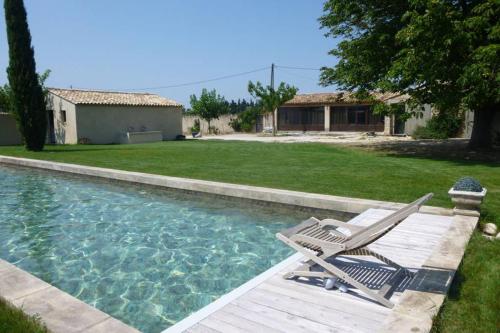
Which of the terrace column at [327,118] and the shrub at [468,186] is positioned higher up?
the terrace column at [327,118]

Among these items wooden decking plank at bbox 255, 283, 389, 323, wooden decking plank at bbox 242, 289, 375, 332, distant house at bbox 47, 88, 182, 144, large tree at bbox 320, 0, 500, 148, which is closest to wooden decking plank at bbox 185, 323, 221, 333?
wooden decking plank at bbox 242, 289, 375, 332

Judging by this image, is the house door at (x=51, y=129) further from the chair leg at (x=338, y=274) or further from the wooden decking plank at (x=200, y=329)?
the wooden decking plank at (x=200, y=329)

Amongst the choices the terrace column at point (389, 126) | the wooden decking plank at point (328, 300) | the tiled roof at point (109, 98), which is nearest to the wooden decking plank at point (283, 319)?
the wooden decking plank at point (328, 300)

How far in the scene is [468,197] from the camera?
6535 millimetres

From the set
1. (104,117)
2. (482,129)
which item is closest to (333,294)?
(482,129)

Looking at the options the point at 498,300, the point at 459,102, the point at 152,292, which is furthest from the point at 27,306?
the point at 459,102

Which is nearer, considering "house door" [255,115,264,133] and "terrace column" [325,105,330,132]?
"terrace column" [325,105,330,132]

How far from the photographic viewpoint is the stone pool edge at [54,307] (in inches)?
132

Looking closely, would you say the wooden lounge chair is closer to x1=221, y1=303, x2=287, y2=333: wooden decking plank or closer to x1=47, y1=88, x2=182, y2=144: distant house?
x1=221, y1=303, x2=287, y2=333: wooden decking plank

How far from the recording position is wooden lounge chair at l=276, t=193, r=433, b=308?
383 centimetres

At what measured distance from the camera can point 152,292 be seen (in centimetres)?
530

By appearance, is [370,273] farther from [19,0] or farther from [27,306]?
[19,0]

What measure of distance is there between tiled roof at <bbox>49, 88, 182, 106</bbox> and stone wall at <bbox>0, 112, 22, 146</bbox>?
12.7ft

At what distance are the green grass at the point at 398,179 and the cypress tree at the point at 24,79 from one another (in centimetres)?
840
